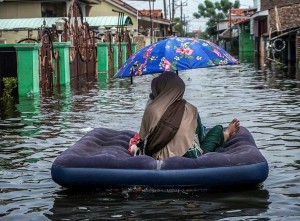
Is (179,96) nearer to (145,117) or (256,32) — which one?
(145,117)

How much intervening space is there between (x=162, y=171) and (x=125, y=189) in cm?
50


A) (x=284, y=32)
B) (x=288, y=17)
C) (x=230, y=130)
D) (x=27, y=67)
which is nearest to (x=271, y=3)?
(x=288, y=17)

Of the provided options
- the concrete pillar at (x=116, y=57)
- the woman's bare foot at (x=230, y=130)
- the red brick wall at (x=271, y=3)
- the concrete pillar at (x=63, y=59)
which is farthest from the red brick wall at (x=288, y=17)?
the woman's bare foot at (x=230, y=130)

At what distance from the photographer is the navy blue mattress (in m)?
7.24

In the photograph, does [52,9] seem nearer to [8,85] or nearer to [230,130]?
[8,85]

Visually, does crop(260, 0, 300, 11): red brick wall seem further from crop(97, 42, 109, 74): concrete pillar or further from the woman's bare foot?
the woman's bare foot

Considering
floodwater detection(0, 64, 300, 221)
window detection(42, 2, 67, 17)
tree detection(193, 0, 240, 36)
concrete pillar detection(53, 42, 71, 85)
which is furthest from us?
tree detection(193, 0, 240, 36)

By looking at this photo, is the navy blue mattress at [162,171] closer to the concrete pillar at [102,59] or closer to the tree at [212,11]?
the concrete pillar at [102,59]

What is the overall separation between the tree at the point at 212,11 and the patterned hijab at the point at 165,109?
117650 millimetres

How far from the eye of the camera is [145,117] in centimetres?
775

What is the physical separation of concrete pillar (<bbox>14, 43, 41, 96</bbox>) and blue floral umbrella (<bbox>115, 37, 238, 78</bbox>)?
11.5m

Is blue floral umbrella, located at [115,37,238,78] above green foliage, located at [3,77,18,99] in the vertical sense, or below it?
above

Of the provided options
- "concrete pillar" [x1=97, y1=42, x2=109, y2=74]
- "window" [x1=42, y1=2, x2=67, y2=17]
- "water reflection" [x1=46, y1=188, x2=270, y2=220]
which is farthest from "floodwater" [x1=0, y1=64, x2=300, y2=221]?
"window" [x1=42, y1=2, x2=67, y2=17]

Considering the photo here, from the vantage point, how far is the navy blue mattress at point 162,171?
7.24 m
